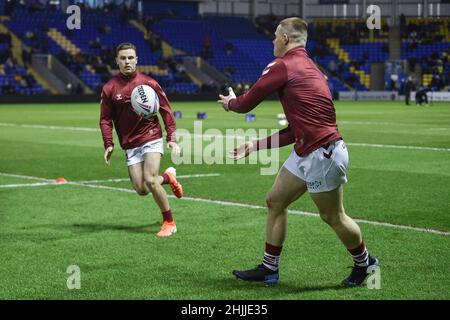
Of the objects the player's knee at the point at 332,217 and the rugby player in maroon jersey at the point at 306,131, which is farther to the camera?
the player's knee at the point at 332,217

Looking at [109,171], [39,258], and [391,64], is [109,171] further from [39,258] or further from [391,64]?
[391,64]

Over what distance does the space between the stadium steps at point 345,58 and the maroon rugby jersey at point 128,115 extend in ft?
202

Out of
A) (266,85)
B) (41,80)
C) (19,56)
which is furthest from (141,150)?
(19,56)

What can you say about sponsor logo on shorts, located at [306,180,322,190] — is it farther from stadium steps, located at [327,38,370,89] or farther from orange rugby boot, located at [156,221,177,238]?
stadium steps, located at [327,38,370,89]

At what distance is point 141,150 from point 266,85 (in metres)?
3.93

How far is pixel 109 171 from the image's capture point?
1773 cm

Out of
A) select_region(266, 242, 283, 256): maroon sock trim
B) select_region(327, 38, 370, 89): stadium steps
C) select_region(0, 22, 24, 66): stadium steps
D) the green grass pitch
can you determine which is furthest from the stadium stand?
select_region(266, 242, 283, 256): maroon sock trim

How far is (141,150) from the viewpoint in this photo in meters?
11.2

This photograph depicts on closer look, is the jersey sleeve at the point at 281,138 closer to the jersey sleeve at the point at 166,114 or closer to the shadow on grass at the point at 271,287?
the shadow on grass at the point at 271,287

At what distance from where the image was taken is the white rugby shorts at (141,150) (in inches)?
439

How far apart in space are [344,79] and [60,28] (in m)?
22.8

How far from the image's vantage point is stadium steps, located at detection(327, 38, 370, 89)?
235 feet

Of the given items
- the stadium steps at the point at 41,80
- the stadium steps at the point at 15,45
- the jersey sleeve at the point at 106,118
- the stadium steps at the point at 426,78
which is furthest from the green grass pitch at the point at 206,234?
the stadium steps at the point at 426,78

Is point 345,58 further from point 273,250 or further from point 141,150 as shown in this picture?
point 273,250
